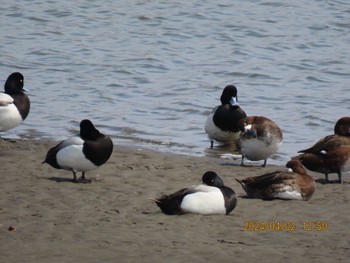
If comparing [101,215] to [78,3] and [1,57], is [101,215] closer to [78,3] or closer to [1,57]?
[1,57]

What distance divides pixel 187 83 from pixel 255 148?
555cm

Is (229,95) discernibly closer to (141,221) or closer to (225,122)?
(225,122)

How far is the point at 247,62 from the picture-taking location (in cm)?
1900

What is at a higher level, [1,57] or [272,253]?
[272,253]

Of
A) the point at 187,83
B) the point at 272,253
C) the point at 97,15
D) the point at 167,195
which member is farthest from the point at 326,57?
the point at 272,253

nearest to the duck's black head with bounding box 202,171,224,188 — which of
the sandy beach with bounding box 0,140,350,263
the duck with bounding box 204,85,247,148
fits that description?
the sandy beach with bounding box 0,140,350,263

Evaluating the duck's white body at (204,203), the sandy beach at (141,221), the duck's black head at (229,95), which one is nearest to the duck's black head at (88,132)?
the sandy beach at (141,221)

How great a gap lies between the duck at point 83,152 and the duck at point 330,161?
2.18 meters


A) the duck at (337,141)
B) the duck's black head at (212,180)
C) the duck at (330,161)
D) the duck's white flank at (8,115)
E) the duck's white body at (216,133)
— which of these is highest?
the duck's black head at (212,180)

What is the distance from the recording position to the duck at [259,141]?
11.6 metres

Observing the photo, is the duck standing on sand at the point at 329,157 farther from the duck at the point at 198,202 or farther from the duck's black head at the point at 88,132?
the duck's black head at the point at 88,132

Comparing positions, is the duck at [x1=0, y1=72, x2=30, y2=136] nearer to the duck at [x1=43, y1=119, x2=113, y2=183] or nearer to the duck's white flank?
the duck's white flank

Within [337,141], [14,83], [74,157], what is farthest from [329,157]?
[14,83]

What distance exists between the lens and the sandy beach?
759 centimetres
